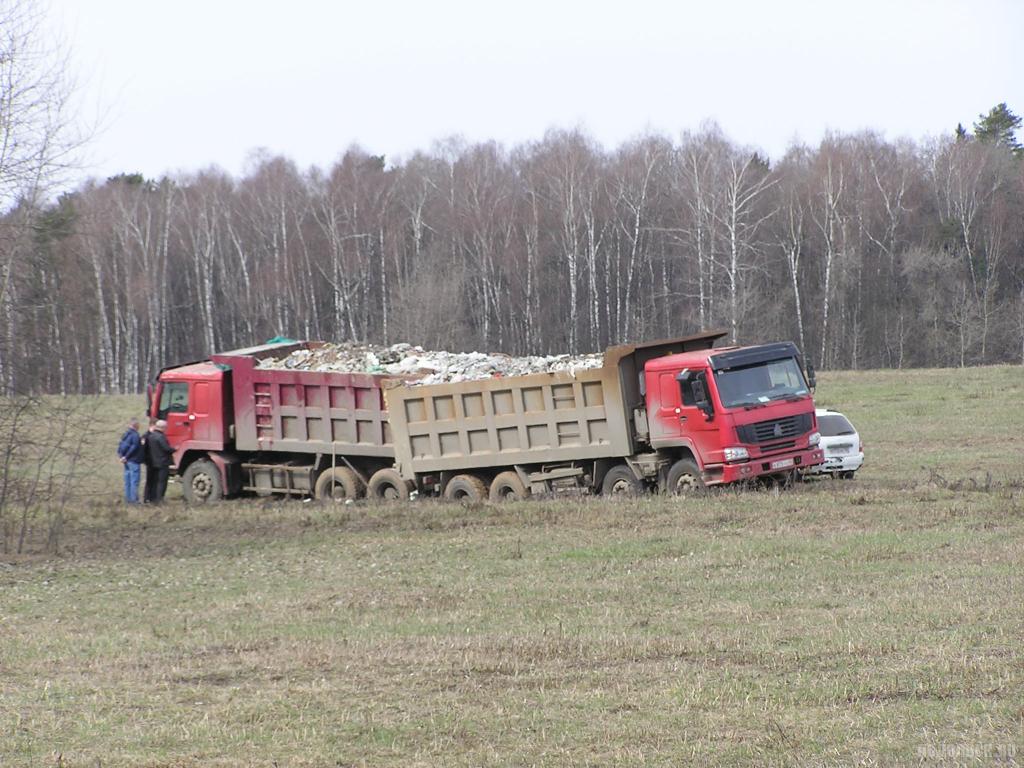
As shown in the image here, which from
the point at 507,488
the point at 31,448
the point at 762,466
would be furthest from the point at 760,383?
the point at 31,448

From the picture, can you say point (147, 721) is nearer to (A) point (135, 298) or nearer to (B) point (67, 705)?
(B) point (67, 705)

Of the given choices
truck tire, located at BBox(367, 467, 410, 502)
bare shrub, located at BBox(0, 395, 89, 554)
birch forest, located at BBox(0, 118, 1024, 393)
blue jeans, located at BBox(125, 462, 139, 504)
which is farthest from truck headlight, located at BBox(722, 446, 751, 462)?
birch forest, located at BBox(0, 118, 1024, 393)

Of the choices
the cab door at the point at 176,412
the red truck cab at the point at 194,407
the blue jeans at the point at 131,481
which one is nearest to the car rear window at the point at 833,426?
the red truck cab at the point at 194,407

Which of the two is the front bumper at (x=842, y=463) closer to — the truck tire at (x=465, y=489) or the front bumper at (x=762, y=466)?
the front bumper at (x=762, y=466)

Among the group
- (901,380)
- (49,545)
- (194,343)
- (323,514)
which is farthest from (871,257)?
(49,545)

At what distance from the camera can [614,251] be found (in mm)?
62125

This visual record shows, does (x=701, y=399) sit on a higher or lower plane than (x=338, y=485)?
higher

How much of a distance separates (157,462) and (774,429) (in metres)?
12.0

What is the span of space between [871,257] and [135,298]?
36705 millimetres

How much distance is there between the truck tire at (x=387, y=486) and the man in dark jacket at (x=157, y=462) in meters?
4.37

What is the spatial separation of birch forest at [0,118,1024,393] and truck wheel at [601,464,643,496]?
114ft

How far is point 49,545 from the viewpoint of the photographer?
1738 cm

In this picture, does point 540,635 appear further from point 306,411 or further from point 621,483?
point 306,411

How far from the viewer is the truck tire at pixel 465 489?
22266mm
